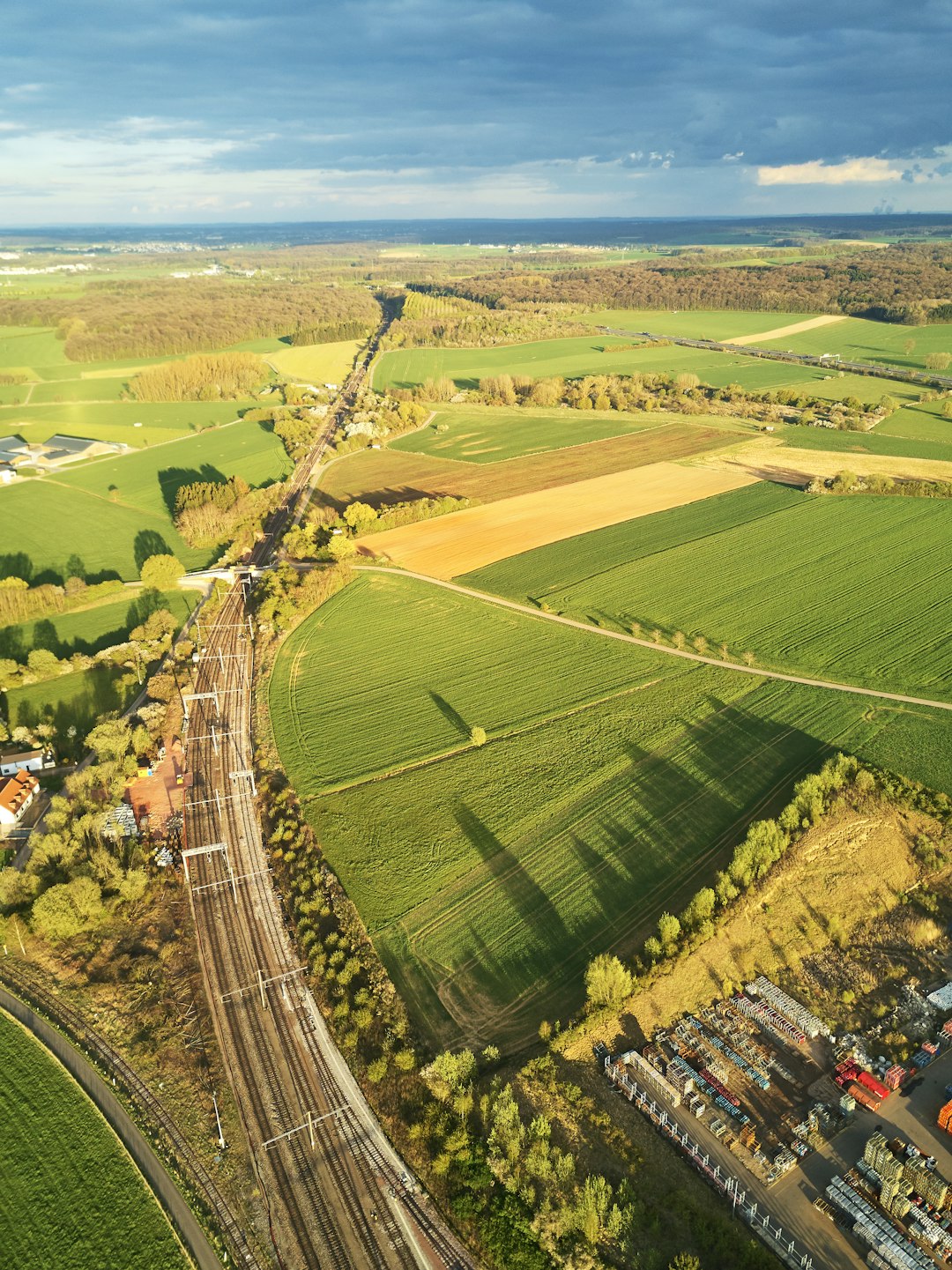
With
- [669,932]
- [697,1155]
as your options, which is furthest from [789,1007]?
[697,1155]

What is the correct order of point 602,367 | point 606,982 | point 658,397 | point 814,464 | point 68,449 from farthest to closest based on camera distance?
point 602,367, point 658,397, point 68,449, point 814,464, point 606,982

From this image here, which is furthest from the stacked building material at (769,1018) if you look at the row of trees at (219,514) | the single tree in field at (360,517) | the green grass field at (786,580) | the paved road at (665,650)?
the row of trees at (219,514)

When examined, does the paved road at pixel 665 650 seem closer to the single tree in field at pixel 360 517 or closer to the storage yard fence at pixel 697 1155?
the single tree in field at pixel 360 517

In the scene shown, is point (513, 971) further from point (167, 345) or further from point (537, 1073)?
point (167, 345)

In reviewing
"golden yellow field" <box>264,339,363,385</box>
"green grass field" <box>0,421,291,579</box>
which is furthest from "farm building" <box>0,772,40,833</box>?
"golden yellow field" <box>264,339,363,385</box>

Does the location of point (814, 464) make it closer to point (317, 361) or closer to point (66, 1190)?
point (66, 1190)

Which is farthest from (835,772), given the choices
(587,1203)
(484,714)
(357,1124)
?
(357,1124)
